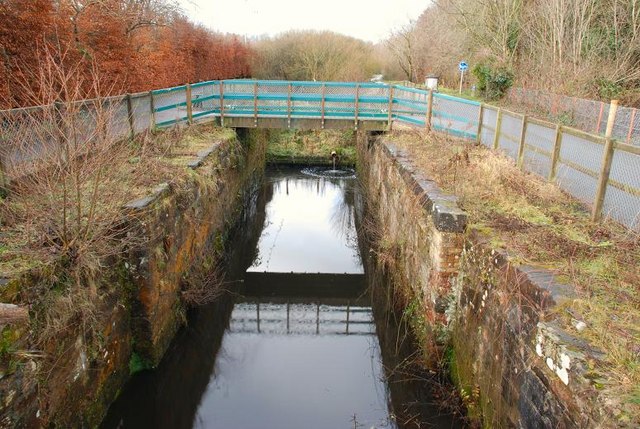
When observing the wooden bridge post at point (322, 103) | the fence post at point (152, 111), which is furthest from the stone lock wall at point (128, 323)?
the wooden bridge post at point (322, 103)

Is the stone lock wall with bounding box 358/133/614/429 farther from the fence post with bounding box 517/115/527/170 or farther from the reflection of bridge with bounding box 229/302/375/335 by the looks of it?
the fence post with bounding box 517/115/527/170

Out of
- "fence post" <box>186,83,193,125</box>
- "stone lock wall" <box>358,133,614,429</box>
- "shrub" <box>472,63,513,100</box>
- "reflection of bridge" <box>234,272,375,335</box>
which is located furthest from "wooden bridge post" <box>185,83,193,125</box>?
"shrub" <box>472,63,513,100</box>

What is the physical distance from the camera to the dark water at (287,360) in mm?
5949

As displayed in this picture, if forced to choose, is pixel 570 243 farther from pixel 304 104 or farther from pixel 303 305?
pixel 304 104

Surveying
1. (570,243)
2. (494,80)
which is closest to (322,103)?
(570,243)

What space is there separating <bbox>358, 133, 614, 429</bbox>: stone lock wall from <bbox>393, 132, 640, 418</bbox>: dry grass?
0.14 meters

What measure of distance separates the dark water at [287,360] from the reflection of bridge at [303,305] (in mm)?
19

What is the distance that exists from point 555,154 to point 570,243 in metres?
2.32

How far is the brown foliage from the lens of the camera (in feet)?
24.3

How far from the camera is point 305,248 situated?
1158cm

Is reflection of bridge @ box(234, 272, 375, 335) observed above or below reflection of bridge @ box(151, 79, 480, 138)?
below

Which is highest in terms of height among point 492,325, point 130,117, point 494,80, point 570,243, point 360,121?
point 494,80

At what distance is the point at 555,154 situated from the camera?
6.79 metres

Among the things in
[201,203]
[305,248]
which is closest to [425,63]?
[305,248]
